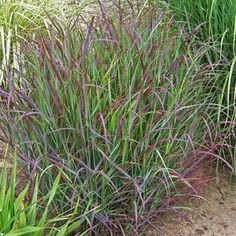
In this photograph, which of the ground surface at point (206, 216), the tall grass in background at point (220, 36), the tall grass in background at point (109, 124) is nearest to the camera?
the tall grass in background at point (109, 124)

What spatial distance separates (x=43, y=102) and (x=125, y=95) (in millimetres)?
338

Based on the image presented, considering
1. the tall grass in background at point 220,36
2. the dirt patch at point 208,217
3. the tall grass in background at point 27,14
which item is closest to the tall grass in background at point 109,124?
the dirt patch at point 208,217

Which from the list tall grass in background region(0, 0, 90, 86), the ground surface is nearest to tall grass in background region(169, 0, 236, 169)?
the ground surface

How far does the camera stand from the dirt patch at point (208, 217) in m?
2.27

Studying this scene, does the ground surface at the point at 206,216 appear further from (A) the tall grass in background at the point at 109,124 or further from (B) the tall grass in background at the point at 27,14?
(B) the tall grass in background at the point at 27,14

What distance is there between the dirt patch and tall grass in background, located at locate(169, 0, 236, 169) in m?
0.21

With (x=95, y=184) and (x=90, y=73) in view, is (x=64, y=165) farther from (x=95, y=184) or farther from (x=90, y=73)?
(x=90, y=73)

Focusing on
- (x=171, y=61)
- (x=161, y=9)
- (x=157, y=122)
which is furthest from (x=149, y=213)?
(x=161, y=9)

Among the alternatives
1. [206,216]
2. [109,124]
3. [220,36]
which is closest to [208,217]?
[206,216]

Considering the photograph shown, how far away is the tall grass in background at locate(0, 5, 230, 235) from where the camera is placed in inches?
78.0

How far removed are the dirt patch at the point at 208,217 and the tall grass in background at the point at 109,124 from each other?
3.9 inches

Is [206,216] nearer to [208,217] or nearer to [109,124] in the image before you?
[208,217]

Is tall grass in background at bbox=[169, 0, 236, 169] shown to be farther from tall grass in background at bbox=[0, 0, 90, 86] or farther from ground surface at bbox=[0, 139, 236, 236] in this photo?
tall grass in background at bbox=[0, 0, 90, 86]

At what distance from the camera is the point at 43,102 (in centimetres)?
204
